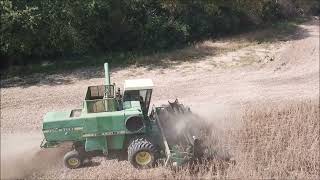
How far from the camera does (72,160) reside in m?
10.5

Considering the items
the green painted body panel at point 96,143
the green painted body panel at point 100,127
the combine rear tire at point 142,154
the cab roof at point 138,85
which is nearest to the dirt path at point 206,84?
the green painted body panel at point 100,127

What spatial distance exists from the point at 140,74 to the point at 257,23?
1096cm

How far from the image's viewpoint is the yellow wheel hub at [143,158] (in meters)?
10.2

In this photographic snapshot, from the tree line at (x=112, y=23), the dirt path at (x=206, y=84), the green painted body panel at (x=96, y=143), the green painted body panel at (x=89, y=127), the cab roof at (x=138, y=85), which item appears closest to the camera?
the green painted body panel at (x=89, y=127)

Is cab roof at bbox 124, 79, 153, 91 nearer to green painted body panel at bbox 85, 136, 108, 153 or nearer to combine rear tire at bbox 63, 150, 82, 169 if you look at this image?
green painted body panel at bbox 85, 136, 108, 153

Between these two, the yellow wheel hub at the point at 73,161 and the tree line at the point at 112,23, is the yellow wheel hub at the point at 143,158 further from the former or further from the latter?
the tree line at the point at 112,23

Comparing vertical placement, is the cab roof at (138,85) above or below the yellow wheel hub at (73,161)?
above

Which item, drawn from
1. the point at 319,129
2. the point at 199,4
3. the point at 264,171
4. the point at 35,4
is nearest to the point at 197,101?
the point at 319,129

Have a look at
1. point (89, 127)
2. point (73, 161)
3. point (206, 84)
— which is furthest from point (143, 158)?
point (206, 84)

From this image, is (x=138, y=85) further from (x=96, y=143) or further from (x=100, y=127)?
(x=96, y=143)

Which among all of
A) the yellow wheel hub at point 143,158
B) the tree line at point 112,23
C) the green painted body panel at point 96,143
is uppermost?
the tree line at point 112,23

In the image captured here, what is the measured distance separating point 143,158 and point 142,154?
12 cm

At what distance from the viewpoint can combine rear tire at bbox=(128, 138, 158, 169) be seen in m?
10.2

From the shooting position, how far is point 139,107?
1067 centimetres
